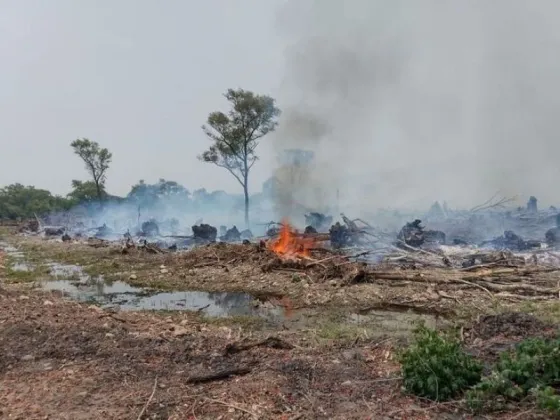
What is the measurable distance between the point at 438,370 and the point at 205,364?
2.64m

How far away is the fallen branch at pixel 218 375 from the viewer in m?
4.94

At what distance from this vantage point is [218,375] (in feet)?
16.5

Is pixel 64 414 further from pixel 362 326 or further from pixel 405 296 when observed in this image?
pixel 405 296

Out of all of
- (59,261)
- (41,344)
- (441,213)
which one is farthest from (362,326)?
(441,213)

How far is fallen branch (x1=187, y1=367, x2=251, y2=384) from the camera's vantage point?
494 cm

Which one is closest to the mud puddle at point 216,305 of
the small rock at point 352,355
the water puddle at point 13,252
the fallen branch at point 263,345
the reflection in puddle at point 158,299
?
the reflection in puddle at point 158,299

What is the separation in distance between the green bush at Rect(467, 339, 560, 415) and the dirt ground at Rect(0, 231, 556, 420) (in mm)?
152

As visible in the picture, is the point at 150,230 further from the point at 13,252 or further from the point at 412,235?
the point at 412,235

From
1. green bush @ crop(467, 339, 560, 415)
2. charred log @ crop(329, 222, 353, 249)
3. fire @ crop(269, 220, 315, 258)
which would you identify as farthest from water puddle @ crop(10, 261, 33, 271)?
green bush @ crop(467, 339, 560, 415)

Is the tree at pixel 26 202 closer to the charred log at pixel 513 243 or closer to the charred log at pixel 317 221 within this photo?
the charred log at pixel 317 221

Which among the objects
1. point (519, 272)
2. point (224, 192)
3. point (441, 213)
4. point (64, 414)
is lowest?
point (64, 414)

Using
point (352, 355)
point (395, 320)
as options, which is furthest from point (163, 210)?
point (352, 355)

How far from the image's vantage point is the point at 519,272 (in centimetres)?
1134

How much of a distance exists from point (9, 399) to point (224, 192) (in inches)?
1748
